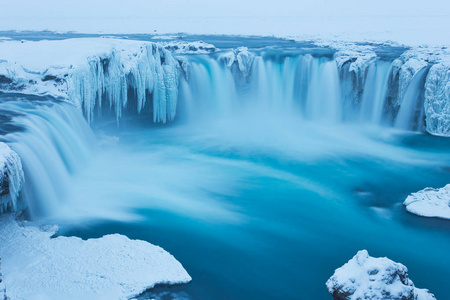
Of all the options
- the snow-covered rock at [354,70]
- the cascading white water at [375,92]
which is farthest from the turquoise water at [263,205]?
the snow-covered rock at [354,70]

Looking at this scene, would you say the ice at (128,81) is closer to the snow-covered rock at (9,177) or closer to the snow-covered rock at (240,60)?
the snow-covered rock at (240,60)

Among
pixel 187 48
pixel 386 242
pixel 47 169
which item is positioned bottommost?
pixel 386 242

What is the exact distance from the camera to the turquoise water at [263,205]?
207 inches

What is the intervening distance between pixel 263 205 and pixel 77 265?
10.8ft

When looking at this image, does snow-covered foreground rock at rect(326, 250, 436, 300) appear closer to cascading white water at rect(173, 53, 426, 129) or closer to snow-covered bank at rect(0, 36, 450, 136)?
snow-covered bank at rect(0, 36, 450, 136)

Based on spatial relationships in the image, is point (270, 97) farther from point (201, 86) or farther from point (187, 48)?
point (187, 48)

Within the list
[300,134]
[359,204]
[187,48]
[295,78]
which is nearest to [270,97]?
[295,78]

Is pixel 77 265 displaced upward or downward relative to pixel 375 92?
downward

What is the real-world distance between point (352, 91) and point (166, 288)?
9218 mm

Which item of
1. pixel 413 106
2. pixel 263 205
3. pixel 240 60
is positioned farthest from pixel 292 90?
pixel 263 205

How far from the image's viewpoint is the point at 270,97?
12742mm

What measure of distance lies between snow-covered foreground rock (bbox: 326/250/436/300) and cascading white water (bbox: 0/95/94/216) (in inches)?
164

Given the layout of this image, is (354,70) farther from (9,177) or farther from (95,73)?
(9,177)

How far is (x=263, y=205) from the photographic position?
22.9 feet
